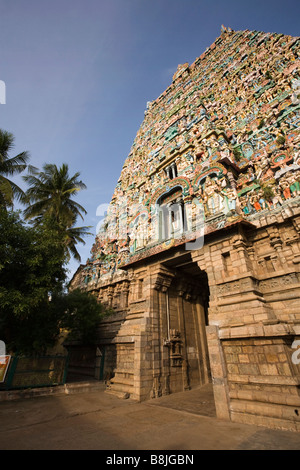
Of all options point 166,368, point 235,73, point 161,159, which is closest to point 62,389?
point 166,368

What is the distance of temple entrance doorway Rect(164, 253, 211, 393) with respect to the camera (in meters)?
9.75

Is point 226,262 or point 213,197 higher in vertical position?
point 213,197

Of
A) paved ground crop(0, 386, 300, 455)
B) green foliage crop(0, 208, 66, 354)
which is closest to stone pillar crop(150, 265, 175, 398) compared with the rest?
paved ground crop(0, 386, 300, 455)

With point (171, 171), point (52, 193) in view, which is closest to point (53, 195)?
point (52, 193)

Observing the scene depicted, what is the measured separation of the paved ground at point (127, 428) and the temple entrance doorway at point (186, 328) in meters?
1.97

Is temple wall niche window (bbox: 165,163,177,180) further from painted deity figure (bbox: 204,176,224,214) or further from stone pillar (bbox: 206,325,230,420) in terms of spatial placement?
stone pillar (bbox: 206,325,230,420)

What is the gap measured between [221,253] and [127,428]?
19.4 ft

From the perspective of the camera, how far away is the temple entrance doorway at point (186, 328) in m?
9.75

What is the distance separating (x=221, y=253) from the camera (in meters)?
8.26

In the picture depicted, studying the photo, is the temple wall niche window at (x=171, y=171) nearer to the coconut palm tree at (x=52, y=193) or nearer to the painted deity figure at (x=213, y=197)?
the painted deity figure at (x=213, y=197)

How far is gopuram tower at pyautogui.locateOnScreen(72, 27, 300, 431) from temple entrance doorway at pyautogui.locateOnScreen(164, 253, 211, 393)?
6cm

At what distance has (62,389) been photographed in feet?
A: 30.9

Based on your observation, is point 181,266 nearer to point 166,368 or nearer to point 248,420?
point 166,368

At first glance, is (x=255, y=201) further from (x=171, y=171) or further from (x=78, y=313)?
(x=78, y=313)
